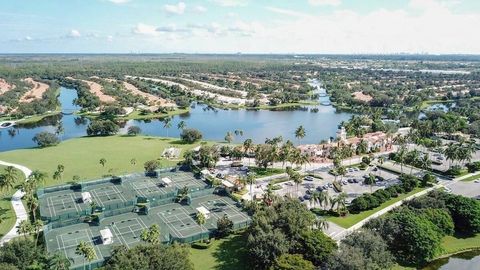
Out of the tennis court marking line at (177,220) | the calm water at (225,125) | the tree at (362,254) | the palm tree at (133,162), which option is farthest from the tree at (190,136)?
the tree at (362,254)

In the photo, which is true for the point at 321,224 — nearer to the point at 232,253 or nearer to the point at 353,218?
the point at 353,218

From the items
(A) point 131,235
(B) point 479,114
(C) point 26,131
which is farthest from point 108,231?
(B) point 479,114

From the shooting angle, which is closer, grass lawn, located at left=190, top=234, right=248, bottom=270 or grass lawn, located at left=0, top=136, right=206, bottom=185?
grass lawn, located at left=190, top=234, right=248, bottom=270

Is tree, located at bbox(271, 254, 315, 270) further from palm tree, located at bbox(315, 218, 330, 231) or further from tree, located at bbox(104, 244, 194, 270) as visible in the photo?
palm tree, located at bbox(315, 218, 330, 231)

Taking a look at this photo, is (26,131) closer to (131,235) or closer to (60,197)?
(60,197)

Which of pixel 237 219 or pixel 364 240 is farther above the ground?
pixel 364 240

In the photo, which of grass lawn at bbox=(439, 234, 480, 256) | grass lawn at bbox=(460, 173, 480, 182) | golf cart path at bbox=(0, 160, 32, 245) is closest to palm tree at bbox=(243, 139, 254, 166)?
grass lawn at bbox=(460, 173, 480, 182)
